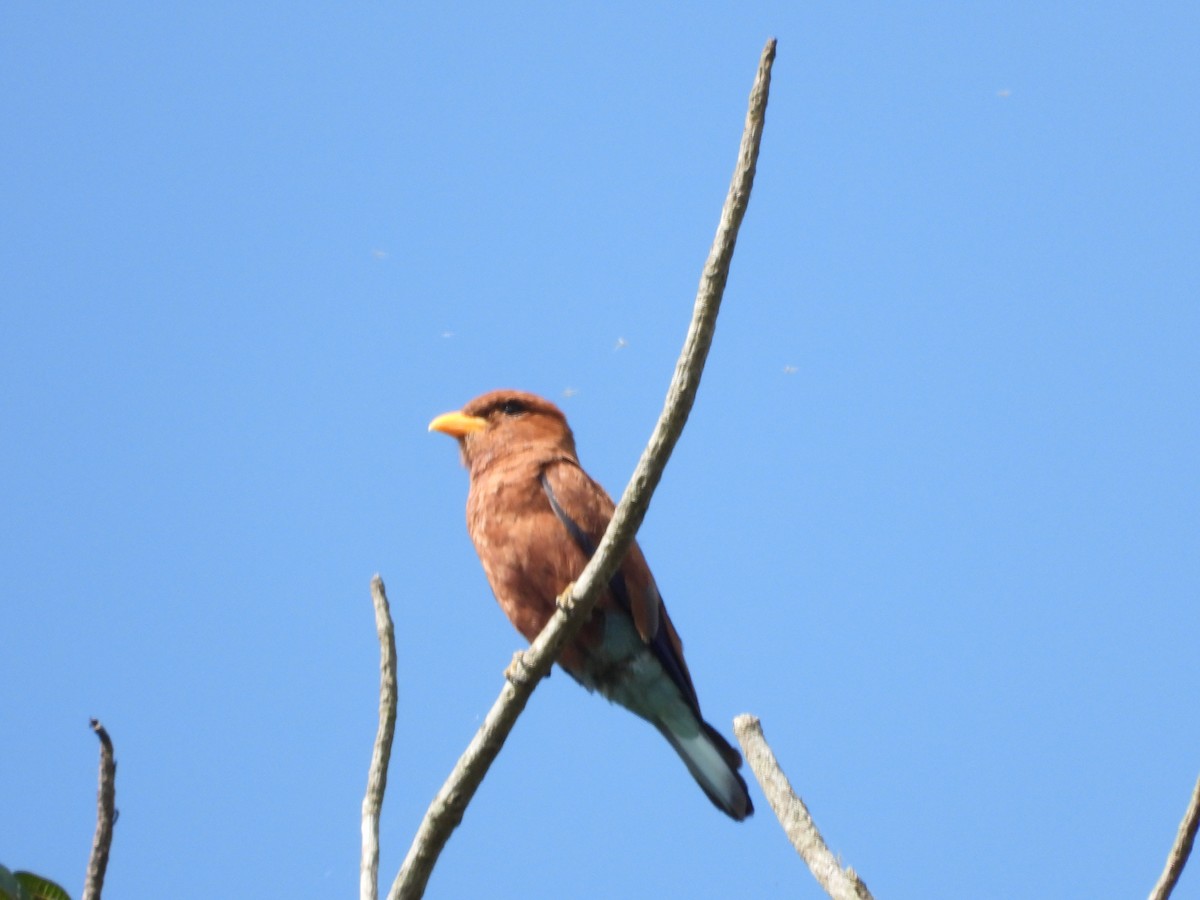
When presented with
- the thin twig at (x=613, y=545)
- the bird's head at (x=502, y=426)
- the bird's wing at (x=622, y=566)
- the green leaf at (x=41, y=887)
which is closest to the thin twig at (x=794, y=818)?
the bird's wing at (x=622, y=566)

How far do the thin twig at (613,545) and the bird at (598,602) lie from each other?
1.13 m

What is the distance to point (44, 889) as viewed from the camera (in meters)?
2.72

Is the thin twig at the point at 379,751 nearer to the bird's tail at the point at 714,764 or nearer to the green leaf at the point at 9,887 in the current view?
the green leaf at the point at 9,887

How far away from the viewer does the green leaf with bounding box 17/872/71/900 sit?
8.80 ft

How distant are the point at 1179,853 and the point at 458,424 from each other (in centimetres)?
346

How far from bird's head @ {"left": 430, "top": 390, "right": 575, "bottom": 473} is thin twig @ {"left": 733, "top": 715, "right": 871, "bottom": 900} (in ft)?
5.51

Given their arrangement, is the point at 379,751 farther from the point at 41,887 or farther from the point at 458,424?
the point at 458,424

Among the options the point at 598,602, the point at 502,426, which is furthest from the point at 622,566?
the point at 502,426

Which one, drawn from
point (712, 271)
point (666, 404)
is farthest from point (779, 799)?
point (712, 271)

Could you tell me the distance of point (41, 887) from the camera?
2717mm

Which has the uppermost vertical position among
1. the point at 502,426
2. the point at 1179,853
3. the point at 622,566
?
the point at 502,426

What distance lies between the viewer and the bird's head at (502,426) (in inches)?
223

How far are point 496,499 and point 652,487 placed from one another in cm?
182

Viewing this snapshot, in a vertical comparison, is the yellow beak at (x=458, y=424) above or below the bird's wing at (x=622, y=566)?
above
